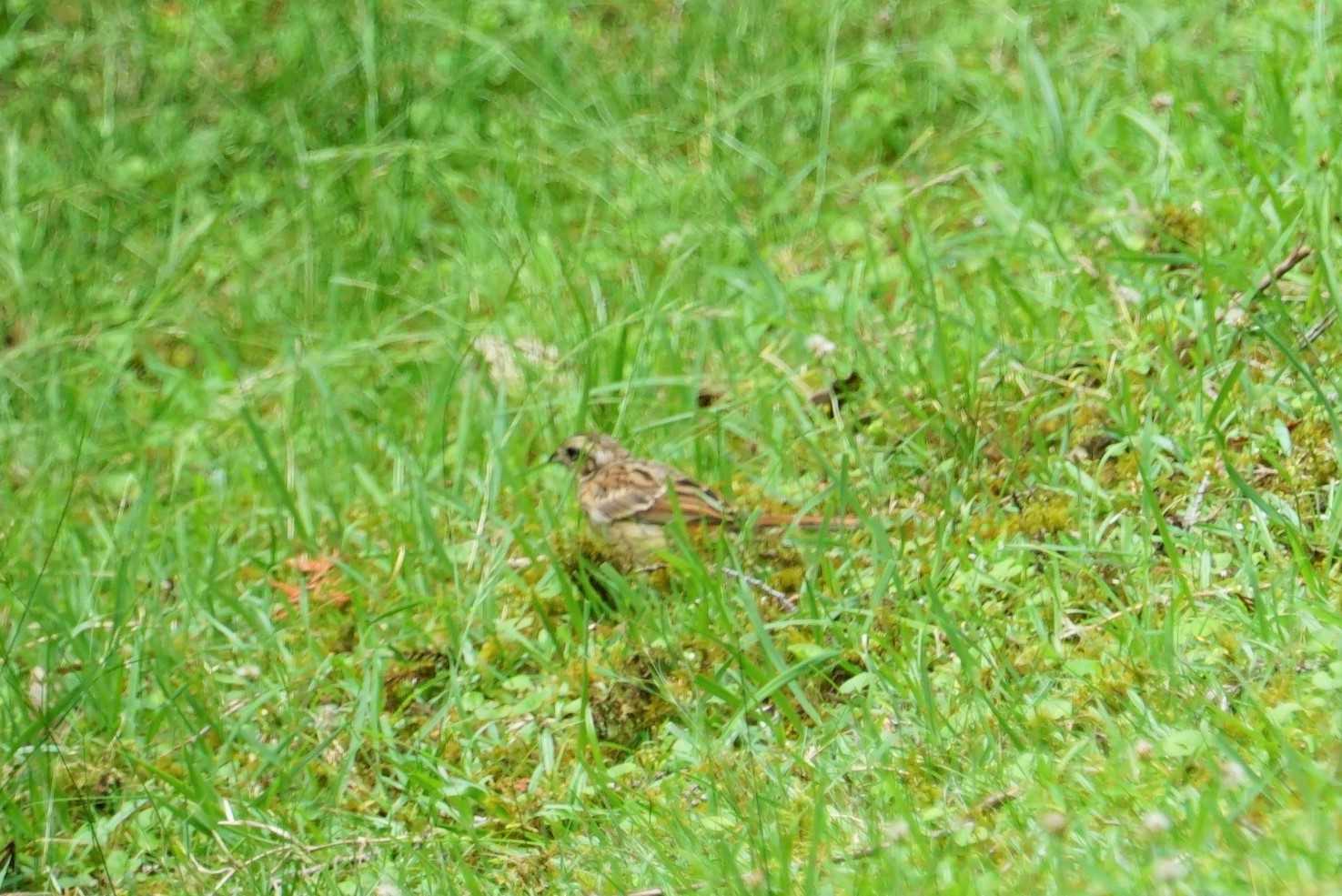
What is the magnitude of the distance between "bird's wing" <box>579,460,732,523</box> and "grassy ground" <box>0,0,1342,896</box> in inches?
6.1

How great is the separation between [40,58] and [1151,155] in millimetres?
6212

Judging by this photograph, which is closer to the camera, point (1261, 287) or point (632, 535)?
point (1261, 287)

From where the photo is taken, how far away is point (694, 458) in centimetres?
616

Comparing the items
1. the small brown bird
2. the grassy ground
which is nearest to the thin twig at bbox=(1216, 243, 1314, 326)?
the grassy ground

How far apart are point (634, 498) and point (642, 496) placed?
0.03 m

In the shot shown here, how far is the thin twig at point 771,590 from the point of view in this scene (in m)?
5.16

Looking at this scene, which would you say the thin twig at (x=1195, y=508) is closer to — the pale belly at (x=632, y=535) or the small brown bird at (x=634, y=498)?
the small brown bird at (x=634, y=498)

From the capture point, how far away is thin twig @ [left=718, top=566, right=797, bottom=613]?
5.16m

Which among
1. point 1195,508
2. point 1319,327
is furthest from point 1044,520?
point 1319,327

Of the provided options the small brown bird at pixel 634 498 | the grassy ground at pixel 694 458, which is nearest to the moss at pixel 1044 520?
the grassy ground at pixel 694 458

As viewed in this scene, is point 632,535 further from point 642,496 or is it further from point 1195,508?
point 1195,508

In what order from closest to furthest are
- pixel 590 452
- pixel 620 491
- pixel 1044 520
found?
1. pixel 1044 520
2. pixel 620 491
3. pixel 590 452

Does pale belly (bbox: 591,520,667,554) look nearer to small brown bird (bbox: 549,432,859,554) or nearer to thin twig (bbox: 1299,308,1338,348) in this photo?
small brown bird (bbox: 549,432,859,554)

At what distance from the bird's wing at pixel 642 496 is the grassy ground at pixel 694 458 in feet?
0.51
